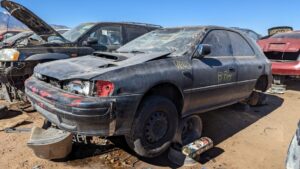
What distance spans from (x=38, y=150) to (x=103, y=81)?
3.97 ft

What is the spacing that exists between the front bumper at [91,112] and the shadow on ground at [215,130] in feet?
2.21

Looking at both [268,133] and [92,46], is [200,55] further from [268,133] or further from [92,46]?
[92,46]

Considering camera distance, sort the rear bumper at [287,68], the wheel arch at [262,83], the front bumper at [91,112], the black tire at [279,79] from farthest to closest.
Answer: the black tire at [279,79] → the rear bumper at [287,68] → the wheel arch at [262,83] → the front bumper at [91,112]

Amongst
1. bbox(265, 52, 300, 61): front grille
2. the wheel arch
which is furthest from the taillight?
bbox(265, 52, 300, 61): front grille

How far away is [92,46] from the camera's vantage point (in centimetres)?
681

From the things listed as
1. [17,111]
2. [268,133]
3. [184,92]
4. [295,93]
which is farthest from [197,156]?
[295,93]

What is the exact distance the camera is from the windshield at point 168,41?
4203 millimetres

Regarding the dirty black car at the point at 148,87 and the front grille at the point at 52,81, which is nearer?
the dirty black car at the point at 148,87

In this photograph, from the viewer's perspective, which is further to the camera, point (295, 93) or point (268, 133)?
point (295, 93)

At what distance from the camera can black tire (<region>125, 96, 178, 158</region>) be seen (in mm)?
3354

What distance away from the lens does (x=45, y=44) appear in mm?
6023

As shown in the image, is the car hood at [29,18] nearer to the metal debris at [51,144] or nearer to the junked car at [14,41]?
the junked car at [14,41]

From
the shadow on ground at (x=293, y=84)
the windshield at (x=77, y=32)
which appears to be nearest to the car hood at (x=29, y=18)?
the windshield at (x=77, y=32)

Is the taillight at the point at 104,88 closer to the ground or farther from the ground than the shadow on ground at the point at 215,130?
Answer: farther from the ground
